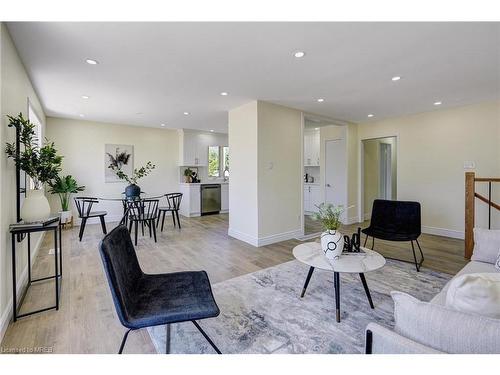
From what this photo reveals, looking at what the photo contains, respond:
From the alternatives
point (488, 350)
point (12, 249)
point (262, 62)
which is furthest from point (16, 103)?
point (488, 350)

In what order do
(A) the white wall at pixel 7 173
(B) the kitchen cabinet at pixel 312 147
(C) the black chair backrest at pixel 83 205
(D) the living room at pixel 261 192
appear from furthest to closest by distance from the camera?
(B) the kitchen cabinet at pixel 312 147 → (C) the black chair backrest at pixel 83 205 → (A) the white wall at pixel 7 173 → (D) the living room at pixel 261 192

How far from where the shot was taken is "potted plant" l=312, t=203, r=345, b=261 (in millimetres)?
2164

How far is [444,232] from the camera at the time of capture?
4734 millimetres

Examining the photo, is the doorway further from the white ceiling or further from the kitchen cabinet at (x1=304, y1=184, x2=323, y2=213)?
the white ceiling

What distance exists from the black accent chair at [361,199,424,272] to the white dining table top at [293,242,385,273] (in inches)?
46.0

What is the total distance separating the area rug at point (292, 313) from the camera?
1.74 meters

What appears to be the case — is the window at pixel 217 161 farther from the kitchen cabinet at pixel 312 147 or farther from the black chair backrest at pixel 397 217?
the black chair backrest at pixel 397 217

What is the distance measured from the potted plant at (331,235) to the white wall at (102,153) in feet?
18.4

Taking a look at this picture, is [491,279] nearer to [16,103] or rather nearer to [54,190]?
[16,103]

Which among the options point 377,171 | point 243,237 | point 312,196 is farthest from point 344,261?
point 377,171

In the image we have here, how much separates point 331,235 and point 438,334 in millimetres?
1315

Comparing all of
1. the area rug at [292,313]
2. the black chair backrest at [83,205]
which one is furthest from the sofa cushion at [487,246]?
the black chair backrest at [83,205]

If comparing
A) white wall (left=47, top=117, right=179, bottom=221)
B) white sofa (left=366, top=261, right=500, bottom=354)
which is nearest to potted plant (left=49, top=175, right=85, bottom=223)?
white wall (left=47, top=117, right=179, bottom=221)

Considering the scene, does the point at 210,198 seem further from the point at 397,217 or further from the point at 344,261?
the point at 344,261
